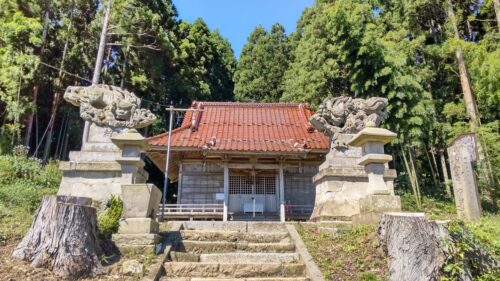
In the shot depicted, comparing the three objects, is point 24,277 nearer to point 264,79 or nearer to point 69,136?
point 69,136

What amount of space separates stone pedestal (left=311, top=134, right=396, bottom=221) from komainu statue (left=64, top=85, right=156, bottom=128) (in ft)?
12.5

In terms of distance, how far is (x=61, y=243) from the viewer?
4035 millimetres

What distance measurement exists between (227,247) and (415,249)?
286cm

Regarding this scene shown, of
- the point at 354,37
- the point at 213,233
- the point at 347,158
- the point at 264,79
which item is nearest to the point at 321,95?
the point at 354,37

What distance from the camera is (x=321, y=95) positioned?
55.8ft

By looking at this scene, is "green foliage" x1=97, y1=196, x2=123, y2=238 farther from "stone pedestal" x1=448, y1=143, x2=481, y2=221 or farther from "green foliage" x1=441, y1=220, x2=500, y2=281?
"stone pedestal" x1=448, y1=143, x2=481, y2=221

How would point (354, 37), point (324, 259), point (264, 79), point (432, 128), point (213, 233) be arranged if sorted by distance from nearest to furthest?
point (324, 259) → point (213, 233) → point (354, 37) → point (432, 128) → point (264, 79)

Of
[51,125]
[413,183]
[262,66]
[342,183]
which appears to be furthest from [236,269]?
[262,66]

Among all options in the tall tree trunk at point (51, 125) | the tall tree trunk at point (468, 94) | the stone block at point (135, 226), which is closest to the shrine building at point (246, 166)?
the tall tree trunk at point (468, 94)

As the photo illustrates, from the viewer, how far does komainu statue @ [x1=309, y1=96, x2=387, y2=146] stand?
7.32 meters

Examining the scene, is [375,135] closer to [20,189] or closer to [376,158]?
[376,158]

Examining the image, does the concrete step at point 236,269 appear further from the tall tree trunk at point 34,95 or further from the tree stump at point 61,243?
the tall tree trunk at point 34,95

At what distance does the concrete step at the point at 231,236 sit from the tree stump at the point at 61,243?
1.79 meters

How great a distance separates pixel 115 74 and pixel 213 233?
1642 centimetres
